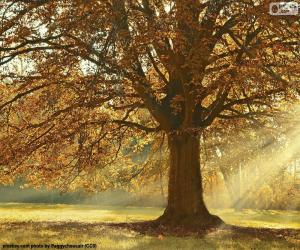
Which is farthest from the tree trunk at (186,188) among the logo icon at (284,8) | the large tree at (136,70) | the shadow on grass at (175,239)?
the logo icon at (284,8)

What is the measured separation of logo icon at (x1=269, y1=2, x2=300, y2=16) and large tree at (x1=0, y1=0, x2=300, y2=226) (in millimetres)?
144

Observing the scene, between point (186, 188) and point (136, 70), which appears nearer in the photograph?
point (136, 70)

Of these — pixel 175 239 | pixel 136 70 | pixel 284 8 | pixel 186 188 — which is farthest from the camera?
pixel 186 188

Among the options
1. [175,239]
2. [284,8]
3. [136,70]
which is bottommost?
[175,239]

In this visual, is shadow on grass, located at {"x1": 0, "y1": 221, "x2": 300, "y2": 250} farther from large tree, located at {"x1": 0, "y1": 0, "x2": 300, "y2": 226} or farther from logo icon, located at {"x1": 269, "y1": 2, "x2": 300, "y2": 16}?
logo icon, located at {"x1": 269, "y1": 2, "x2": 300, "y2": 16}

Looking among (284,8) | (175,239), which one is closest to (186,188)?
(175,239)

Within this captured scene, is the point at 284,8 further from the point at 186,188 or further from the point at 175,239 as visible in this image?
the point at 186,188

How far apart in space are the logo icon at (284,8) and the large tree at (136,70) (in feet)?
0.47

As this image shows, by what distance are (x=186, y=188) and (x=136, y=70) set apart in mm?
4645

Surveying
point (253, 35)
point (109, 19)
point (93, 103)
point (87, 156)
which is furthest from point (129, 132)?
point (109, 19)

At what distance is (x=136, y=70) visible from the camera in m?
17.7

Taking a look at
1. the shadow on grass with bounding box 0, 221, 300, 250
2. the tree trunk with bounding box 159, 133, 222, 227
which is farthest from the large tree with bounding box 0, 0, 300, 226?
the shadow on grass with bounding box 0, 221, 300, 250

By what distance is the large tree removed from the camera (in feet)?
44.6

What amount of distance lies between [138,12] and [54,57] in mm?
3064
